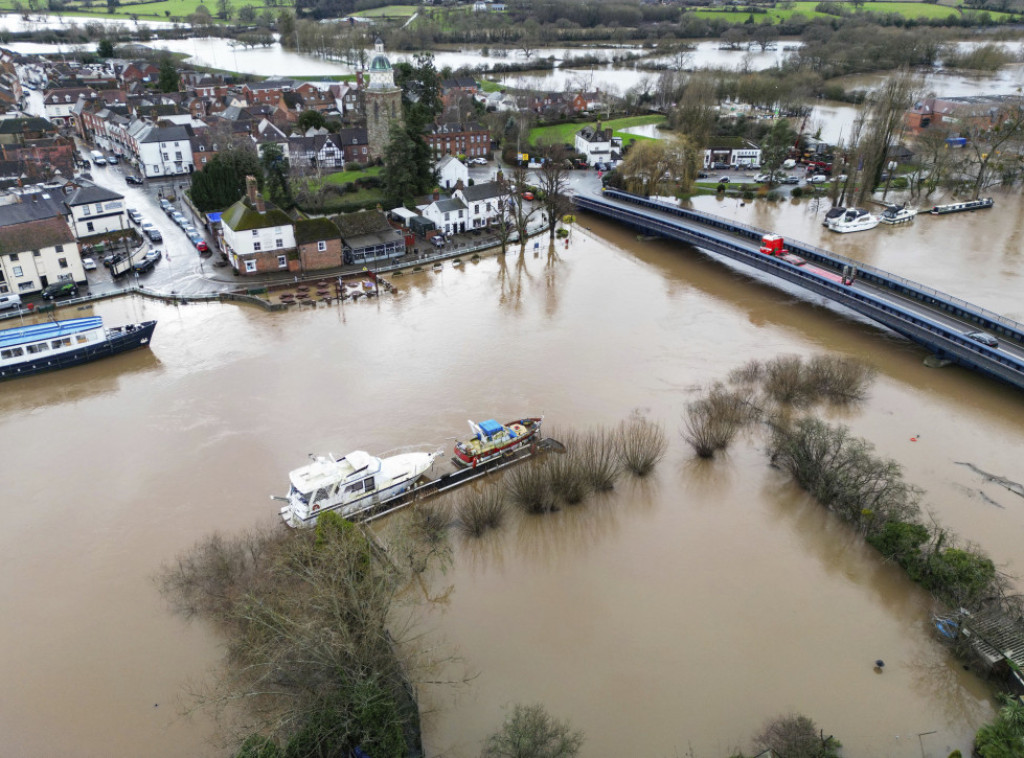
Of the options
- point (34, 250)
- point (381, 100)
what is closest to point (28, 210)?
point (34, 250)

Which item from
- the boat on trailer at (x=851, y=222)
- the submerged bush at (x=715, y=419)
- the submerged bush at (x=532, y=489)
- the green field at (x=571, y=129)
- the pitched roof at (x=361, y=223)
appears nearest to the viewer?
the submerged bush at (x=532, y=489)

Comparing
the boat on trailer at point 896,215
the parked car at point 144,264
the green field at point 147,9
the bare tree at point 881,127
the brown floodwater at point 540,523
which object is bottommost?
the brown floodwater at point 540,523

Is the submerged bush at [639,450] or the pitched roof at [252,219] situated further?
the pitched roof at [252,219]

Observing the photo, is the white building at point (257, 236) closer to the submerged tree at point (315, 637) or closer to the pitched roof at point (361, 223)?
the pitched roof at point (361, 223)

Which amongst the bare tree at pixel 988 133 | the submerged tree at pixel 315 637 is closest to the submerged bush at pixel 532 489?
the submerged tree at pixel 315 637

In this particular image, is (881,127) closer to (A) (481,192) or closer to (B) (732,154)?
Result: (B) (732,154)

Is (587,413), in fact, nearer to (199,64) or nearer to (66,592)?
(66,592)
